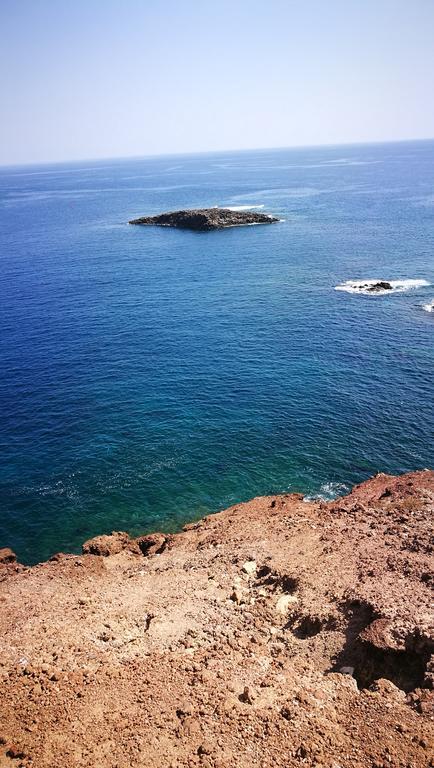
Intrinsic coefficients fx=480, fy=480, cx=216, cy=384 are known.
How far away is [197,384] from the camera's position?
6819 cm

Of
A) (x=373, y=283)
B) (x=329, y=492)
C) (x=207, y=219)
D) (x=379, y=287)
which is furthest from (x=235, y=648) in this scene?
(x=207, y=219)

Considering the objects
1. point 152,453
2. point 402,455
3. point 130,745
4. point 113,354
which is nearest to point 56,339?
point 113,354

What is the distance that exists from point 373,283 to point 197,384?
53976 mm

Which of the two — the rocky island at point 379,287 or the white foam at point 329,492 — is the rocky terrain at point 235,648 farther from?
the rocky island at point 379,287

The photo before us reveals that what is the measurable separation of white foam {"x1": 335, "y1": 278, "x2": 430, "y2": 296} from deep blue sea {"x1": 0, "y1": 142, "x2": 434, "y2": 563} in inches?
A: 84.2

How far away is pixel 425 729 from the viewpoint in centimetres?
2109

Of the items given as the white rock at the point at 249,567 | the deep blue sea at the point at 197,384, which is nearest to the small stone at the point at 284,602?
the white rock at the point at 249,567

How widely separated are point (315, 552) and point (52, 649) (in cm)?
1867

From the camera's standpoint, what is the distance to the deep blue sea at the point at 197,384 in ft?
164

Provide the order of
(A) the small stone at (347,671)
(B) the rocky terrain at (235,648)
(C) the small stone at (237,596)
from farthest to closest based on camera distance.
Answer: (C) the small stone at (237,596)
(A) the small stone at (347,671)
(B) the rocky terrain at (235,648)

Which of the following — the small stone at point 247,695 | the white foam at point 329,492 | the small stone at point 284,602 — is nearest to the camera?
the small stone at point 247,695

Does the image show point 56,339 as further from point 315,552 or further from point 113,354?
point 315,552

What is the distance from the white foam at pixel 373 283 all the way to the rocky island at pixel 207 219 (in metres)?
71.1

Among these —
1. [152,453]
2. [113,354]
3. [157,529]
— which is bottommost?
[157,529]
